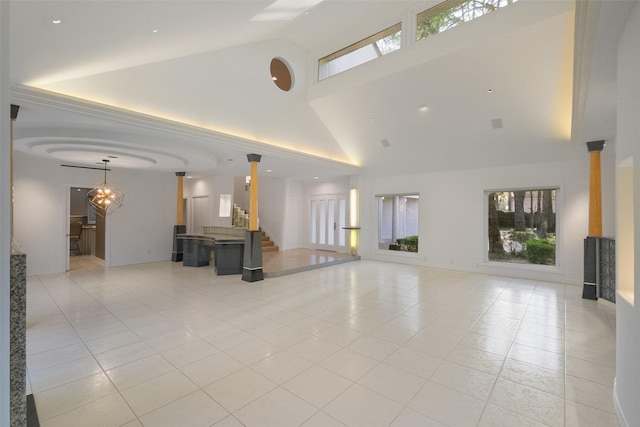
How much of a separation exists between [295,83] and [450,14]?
3.08m

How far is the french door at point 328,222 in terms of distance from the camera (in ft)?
34.1

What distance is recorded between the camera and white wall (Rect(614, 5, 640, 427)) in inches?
73.6

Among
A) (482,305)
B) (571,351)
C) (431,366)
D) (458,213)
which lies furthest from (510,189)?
(431,366)

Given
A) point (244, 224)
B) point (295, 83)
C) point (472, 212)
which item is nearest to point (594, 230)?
point (472, 212)

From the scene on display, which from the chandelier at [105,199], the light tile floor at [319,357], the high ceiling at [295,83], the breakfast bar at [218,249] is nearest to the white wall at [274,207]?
the breakfast bar at [218,249]

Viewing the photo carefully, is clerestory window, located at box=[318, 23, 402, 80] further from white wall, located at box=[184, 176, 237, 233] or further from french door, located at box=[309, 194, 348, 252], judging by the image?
white wall, located at box=[184, 176, 237, 233]

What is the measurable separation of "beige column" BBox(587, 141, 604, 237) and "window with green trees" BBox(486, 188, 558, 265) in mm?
1243

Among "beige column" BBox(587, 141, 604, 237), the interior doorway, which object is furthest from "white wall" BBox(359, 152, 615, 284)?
the interior doorway

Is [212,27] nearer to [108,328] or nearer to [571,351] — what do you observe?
[108,328]

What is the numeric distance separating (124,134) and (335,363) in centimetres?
484

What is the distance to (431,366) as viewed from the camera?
2.85m

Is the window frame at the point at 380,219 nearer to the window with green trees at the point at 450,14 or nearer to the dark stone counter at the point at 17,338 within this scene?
the window with green trees at the point at 450,14

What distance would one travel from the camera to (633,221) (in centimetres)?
202

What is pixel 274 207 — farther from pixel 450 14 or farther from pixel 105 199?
pixel 450 14
